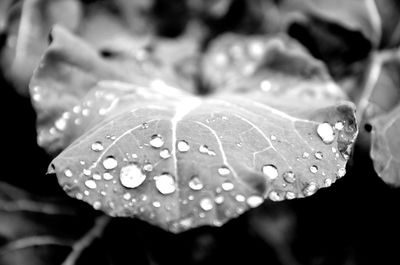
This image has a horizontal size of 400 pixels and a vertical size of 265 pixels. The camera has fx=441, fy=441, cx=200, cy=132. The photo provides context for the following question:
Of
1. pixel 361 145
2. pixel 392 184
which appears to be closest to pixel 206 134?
pixel 392 184

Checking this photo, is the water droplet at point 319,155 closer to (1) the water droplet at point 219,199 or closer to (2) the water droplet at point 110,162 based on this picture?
(1) the water droplet at point 219,199

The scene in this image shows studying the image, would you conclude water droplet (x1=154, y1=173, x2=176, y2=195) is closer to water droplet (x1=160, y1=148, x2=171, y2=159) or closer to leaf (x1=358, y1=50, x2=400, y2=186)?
water droplet (x1=160, y1=148, x2=171, y2=159)

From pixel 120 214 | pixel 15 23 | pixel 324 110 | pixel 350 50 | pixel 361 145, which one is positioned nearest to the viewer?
pixel 120 214

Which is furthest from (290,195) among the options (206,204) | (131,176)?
(131,176)

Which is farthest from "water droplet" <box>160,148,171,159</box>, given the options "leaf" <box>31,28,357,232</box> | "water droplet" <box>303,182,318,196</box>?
"water droplet" <box>303,182,318,196</box>

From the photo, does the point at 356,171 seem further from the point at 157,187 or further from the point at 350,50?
the point at 157,187

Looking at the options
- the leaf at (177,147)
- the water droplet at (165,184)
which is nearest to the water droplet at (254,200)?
the leaf at (177,147)
